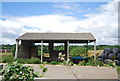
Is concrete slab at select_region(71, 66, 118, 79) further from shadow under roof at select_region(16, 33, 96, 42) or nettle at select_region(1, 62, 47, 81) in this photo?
shadow under roof at select_region(16, 33, 96, 42)

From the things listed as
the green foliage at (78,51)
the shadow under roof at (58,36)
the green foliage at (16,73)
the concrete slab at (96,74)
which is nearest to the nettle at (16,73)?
the green foliage at (16,73)

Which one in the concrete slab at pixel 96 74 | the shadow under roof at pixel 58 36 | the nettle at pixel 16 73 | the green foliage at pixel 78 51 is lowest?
the concrete slab at pixel 96 74

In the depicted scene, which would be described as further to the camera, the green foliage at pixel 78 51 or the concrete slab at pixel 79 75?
the green foliage at pixel 78 51

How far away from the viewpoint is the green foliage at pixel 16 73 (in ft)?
6.40

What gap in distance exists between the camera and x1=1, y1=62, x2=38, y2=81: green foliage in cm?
195

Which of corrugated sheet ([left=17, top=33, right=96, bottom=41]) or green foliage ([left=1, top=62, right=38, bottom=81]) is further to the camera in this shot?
corrugated sheet ([left=17, top=33, right=96, bottom=41])

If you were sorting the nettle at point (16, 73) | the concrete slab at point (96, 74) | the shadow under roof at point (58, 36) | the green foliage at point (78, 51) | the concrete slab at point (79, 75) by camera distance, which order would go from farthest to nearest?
the green foliage at point (78, 51)
the shadow under roof at point (58, 36)
the concrete slab at point (96, 74)
the concrete slab at point (79, 75)
the nettle at point (16, 73)

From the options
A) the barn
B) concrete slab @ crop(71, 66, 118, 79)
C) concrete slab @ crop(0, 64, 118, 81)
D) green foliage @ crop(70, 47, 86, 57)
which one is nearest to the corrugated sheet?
the barn

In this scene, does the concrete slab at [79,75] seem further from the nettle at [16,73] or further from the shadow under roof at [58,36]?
the shadow under roof at [58,36]

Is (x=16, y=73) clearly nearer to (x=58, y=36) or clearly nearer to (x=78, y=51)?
(x=58, y=36)

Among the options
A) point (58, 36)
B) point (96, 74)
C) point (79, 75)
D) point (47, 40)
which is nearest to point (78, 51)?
point (58, 36)

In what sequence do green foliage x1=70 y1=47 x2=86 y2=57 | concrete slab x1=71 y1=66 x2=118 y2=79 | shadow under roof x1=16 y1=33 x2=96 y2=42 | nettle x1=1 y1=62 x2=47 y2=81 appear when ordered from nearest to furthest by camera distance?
nettle x1=1 y1=62 x2=47 y2=81, concrete slab x1=71 y1=66 x2=118 y2=79, shadow under roof x1=16 y1=33 x2=96 y2=42, green foliage x1=70 y1=47 x2=86 y2=57

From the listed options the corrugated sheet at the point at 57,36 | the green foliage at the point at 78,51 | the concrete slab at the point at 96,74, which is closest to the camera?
the concrete slab at the point at 96,74

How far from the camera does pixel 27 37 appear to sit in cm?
934
